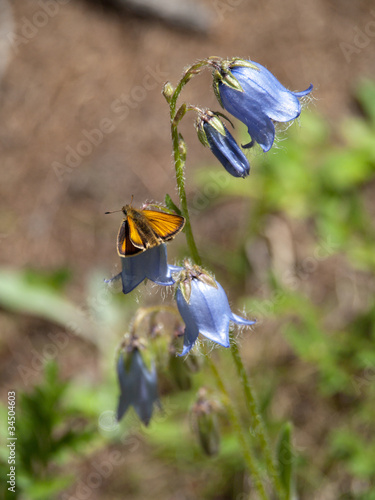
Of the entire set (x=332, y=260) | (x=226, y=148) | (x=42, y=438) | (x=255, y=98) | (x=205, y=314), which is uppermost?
(x=332, y=260)

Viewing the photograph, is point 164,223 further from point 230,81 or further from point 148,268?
point 230,81

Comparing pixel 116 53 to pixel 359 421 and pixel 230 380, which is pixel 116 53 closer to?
pixel 230 380

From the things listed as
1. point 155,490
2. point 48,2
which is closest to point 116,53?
point 48,2

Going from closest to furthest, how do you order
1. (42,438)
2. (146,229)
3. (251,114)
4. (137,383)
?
(146,229) → (251,114) → (137,383) → (42,438)

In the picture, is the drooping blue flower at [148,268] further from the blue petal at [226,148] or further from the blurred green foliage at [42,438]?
the blurred green foliage at [42,438]

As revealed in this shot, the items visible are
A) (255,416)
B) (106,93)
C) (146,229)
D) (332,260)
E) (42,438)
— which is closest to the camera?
(146,229)

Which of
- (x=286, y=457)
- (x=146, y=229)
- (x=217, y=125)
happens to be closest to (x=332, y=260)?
(x=286, y=457)

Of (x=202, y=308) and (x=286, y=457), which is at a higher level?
(x=202, y=308)
